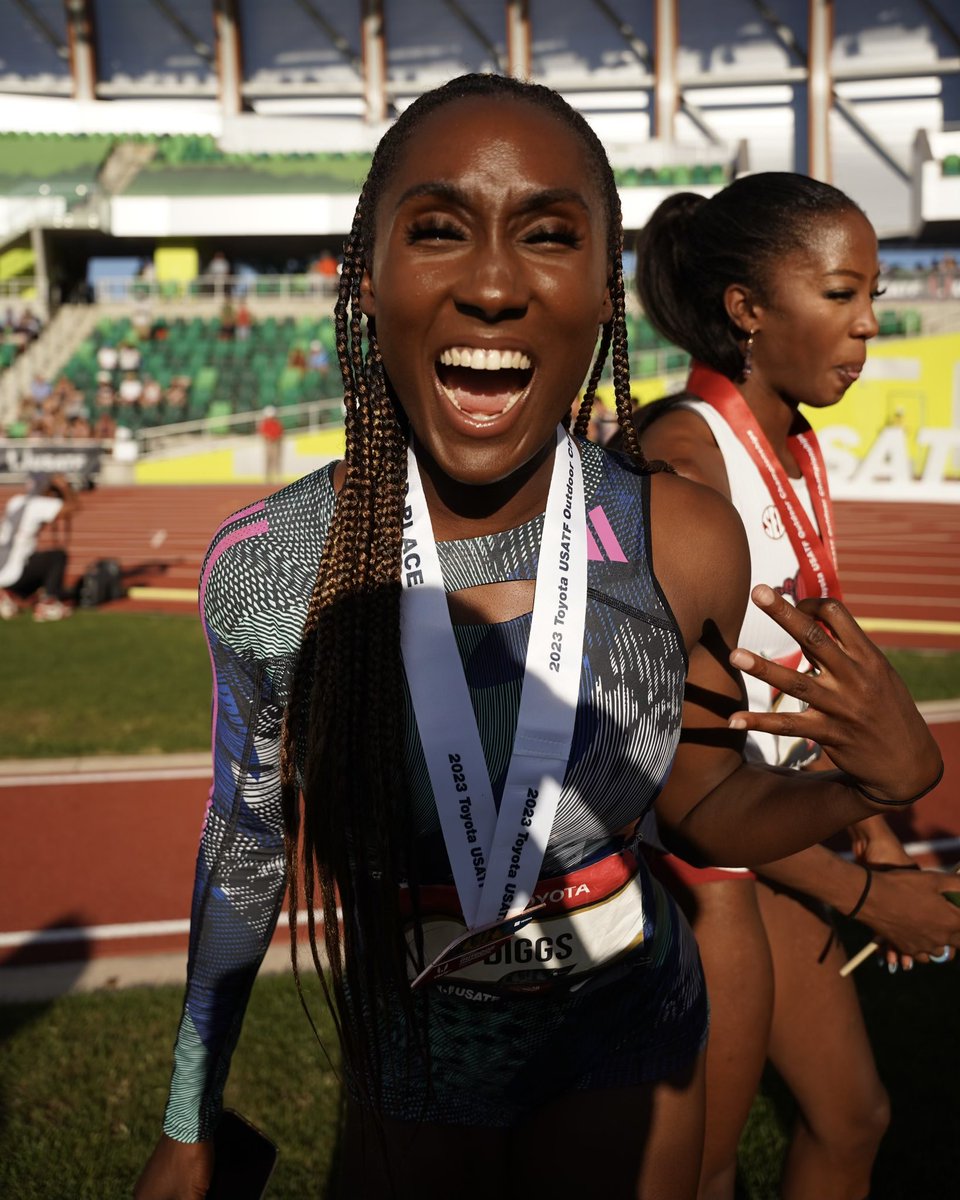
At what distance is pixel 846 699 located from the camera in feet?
4.76

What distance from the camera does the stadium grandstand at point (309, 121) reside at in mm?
35844

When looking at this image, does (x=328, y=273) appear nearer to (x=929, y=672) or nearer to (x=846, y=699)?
(x=929, y=672)

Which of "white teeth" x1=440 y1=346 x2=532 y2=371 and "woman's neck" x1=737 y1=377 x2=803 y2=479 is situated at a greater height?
"white teeth" x1=440 y1=346 x2=532 y2=371

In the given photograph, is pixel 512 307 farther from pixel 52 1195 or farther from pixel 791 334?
pixel 52 1195

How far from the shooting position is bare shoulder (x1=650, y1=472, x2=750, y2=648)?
1.72 m

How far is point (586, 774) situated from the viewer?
1.62 meters

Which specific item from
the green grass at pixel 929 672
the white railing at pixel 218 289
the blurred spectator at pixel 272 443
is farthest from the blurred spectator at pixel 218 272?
the green grass at pixel 929 672

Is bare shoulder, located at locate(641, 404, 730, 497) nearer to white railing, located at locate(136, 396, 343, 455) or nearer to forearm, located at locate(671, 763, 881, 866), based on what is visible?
forearm, located at locate(671, 763, 881, 866)

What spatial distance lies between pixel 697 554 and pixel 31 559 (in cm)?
1133

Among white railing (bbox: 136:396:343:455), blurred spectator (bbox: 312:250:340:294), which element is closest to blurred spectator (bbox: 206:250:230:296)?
blurred spectator (bbox: 312:250:340:294)

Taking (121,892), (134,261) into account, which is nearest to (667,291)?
(121,892)

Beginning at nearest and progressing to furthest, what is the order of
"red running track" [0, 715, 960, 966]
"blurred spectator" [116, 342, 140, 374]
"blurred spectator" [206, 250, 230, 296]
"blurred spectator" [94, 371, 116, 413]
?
"red running track" [0, 715, 960, 966]
"blurred spectator" [94, 371, 116, 413]
"blurred spectator" [116, 342, 140, 374]
"blurred spectator" [206, 250, 230, 296]

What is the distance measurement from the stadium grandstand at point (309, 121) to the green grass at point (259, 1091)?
100 feet

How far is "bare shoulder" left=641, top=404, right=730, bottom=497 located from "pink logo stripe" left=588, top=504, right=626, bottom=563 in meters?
0.74
